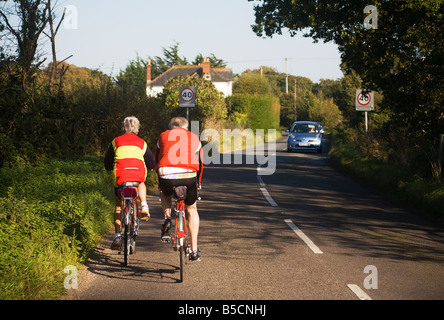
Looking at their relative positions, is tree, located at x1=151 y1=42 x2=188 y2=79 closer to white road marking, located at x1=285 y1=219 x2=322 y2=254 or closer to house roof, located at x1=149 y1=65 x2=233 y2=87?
house roof, located at x1=149 y1=65 x2=233 y2=87

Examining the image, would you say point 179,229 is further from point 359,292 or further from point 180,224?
point 359,292

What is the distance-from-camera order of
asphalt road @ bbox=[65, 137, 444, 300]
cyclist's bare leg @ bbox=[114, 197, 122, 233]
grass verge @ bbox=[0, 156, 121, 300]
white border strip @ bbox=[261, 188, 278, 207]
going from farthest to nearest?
1. white border strip @ bbox=[261, 188, 278, 207]
2. cyclist's bare leg @ bbox=[114, 197, 122, 233]
3. asphalt road @ bbox=[65, 137, 444, 300]
4. grass verge @ bbox=[0, 156, 121, 300]

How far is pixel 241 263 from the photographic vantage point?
7.92m

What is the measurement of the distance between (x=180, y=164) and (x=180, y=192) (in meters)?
0.34

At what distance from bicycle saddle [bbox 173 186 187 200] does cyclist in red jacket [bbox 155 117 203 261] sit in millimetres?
55

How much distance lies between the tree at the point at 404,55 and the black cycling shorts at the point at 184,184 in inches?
348

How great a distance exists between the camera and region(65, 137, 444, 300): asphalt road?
6539 mm

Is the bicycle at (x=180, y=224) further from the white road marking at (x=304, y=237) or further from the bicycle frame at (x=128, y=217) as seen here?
the white road marking at (x=304, y=237)

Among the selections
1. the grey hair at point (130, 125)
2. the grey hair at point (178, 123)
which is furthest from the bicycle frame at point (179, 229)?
the grey hair at point (130, 125)

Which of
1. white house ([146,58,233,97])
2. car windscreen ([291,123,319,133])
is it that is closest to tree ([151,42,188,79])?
white house ([146,58,233,97])

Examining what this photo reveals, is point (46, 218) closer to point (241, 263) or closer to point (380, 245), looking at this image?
point (241, 263)

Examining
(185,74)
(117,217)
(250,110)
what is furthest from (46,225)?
(185,74)
